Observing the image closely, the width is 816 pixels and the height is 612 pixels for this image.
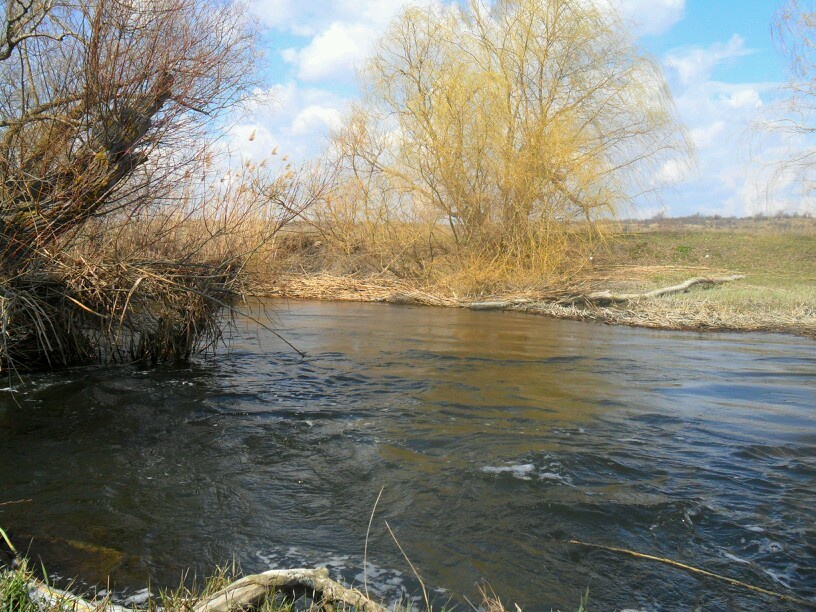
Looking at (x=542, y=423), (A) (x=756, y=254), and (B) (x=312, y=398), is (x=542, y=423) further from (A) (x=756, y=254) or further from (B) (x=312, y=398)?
(A) (x=756, y=254)

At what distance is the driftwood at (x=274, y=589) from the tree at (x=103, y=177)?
3938mm

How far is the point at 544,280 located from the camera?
17672 millimetres

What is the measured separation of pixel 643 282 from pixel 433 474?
1519cm

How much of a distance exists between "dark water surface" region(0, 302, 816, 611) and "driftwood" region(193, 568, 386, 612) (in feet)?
2.68

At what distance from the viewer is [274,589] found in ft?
9.34

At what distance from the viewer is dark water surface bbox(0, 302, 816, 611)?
3.80 meters

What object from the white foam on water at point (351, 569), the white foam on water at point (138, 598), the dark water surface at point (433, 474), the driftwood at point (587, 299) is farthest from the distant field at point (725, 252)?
the white foam on water at point (138, 598)

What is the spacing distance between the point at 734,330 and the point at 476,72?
1033 cm

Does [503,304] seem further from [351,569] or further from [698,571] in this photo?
[351,569]

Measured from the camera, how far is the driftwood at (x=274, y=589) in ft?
8.77

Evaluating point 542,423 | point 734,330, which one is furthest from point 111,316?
point 734,330

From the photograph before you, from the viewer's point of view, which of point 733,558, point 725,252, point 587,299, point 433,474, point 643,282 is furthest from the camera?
point 725,252

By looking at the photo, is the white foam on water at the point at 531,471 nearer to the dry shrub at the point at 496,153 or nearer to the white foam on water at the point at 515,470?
the white foam on water at the point at 515,470

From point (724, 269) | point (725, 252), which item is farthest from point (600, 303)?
point (725, 252)
